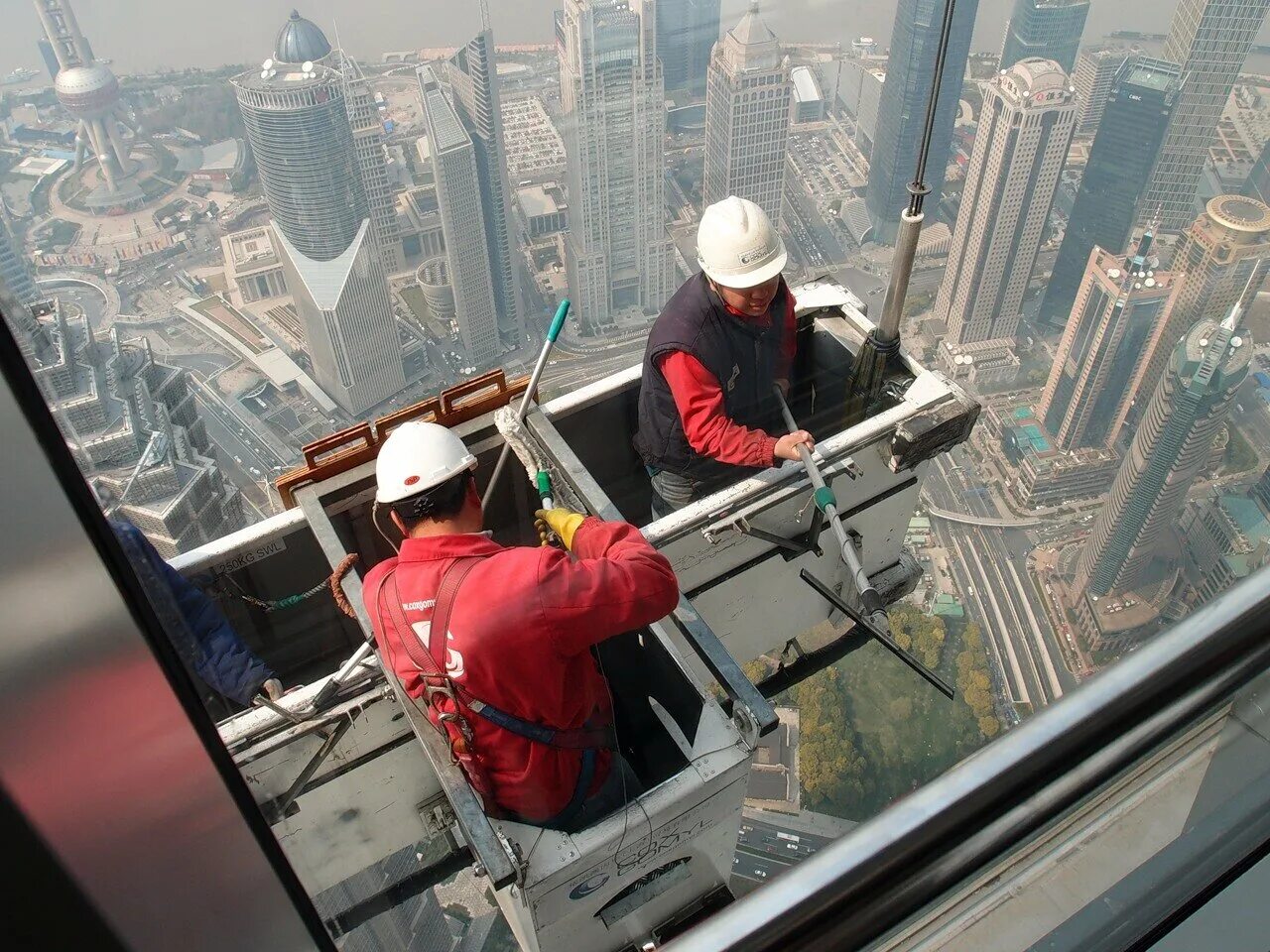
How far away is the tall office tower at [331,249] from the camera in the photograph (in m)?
10.6

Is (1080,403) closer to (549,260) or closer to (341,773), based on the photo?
(549,260)

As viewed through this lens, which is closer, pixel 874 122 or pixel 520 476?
pixel 520 476

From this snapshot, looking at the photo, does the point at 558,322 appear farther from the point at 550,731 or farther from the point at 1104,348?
the point at 1104,348

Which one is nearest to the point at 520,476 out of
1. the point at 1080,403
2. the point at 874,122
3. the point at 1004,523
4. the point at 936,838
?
the point at 936,838

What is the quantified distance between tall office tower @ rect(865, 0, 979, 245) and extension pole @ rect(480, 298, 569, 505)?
366 inches

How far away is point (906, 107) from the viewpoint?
45.8 feet

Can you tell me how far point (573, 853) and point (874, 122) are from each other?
46.0 ft

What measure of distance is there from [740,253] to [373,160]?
34.1ft

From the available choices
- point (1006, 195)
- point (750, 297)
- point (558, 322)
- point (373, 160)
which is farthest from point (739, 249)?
point (1006, 195)

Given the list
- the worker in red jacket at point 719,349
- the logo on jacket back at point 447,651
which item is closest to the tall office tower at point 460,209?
the worker in red jacket at point 719,349

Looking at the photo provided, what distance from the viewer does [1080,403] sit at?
11.5 meters

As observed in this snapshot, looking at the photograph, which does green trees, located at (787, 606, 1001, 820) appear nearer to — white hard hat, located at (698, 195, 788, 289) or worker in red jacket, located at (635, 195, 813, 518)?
worker in red jacket, located at (635, 195, 813, 518)

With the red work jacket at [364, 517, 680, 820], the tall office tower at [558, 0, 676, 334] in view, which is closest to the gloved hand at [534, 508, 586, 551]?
the red work jacket at [364, 517, 680, 820]

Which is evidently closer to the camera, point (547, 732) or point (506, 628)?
point (506, 628)
